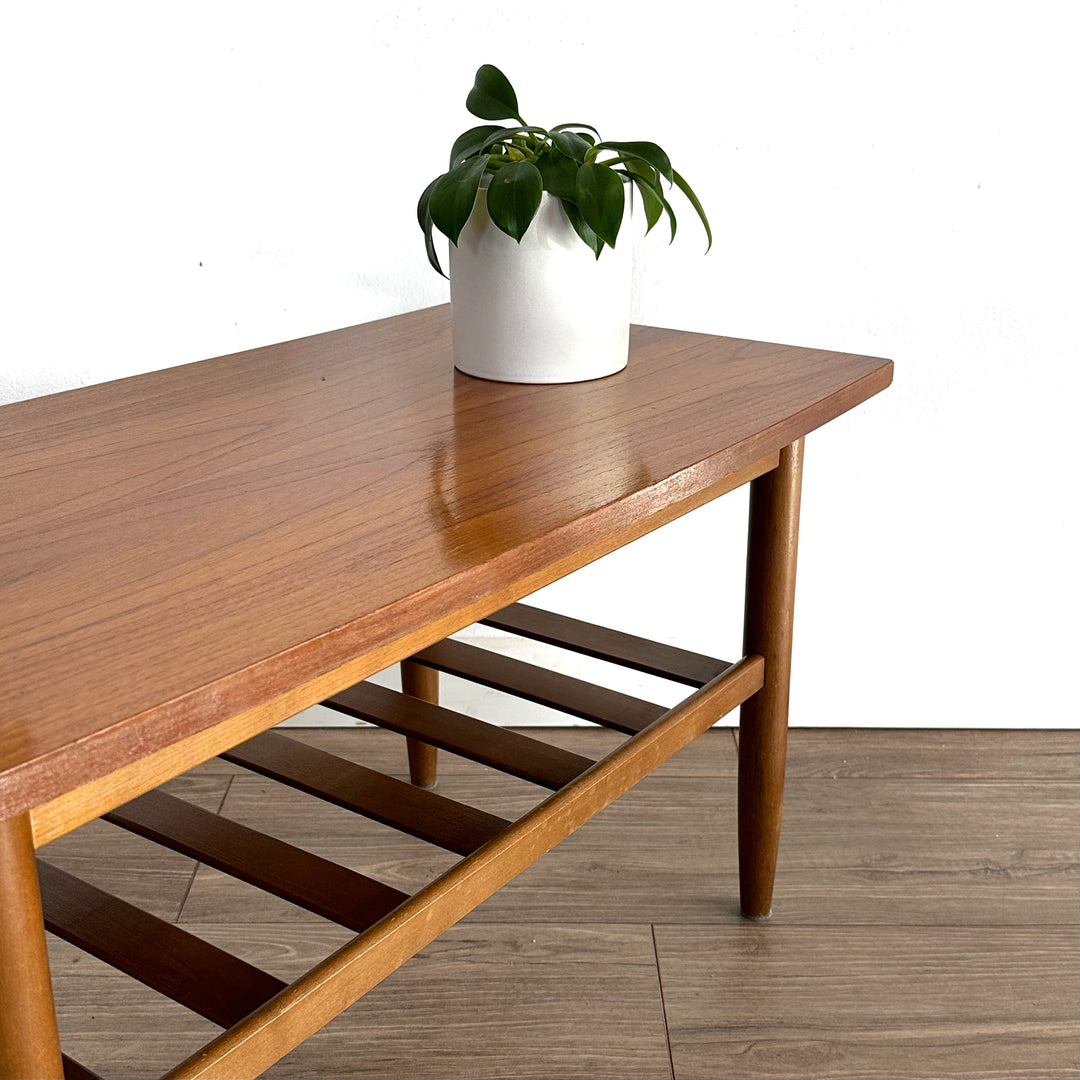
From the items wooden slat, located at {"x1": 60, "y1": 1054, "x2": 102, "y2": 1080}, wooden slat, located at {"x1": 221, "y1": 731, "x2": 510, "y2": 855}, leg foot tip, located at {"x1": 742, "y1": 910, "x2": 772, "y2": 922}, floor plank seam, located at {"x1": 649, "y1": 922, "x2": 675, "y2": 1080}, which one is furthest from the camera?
leg foot tip, located at {"x1": 742, "y1": 910, "x2": 772, "y2": 922}

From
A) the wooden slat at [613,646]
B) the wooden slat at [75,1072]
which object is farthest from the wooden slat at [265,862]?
the wooden slat at [613,646]

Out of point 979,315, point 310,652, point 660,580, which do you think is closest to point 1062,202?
point 979,315

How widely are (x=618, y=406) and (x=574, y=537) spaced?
1.10ft

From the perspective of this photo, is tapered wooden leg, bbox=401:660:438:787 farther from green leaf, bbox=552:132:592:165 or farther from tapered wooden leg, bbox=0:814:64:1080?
tapered wooden leg, bbox=0:814:64:1080

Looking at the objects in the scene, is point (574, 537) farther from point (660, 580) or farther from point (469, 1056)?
point (660, 580)

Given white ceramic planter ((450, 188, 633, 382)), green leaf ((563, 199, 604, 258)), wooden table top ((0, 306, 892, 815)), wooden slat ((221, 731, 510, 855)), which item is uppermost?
green leaf ((563, 199, 604, 258))

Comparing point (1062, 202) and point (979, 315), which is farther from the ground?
point (1062, 202)

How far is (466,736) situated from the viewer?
1.37m

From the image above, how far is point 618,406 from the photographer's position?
126 centimetres

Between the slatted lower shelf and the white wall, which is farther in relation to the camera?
the white wall

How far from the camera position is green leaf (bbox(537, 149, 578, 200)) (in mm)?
1244

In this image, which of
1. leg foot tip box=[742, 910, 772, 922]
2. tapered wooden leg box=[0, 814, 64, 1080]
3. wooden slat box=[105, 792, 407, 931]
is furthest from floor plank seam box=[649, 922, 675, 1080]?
tapered wooden leg box=[0, 814, 64, 1080]

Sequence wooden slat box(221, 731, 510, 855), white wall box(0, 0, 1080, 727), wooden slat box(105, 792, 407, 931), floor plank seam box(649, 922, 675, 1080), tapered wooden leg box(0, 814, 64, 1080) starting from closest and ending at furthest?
tapered wooden leg box(0, 814, 64, 1080) < wooden slat box(105, 792, 407, 931) < wooden slat box(221, 731, 510, 855) < floor plank seam box(649, 922, 675, 1080) < white wall box(0, 0, 1080, 727)

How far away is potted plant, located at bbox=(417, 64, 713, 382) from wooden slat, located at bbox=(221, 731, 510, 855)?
0.45 metres
